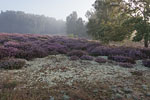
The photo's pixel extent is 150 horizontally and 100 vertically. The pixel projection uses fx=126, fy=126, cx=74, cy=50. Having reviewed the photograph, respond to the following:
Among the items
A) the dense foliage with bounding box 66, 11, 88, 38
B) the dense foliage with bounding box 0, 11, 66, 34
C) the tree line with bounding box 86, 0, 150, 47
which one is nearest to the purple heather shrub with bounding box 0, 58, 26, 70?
the tree line with bounding box 86, 0, 150, 47

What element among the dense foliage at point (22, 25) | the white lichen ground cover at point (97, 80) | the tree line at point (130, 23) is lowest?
the white lichen ground cover at point (97, 80)

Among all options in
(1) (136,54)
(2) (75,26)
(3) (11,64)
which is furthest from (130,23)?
(2) (75,26)

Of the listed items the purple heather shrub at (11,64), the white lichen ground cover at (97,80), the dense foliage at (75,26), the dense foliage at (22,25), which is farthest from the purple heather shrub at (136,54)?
the dense foliage at (22,25)

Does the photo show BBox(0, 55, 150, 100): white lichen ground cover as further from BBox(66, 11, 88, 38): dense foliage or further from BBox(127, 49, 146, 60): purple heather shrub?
BBox(66, 11, 88, 38): dense foliage

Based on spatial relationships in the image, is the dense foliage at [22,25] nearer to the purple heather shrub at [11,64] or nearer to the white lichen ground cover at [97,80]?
the purple heather shrub at [11,64]

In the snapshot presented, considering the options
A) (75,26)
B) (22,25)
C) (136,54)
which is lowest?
(136,54)

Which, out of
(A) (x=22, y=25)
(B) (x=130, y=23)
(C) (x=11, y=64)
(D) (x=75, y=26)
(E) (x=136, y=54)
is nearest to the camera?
(C) (x=11, y=64)

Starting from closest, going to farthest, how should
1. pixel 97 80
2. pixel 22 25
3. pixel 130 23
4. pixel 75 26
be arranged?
pixel 97 80
pixel 130 23
pixel 75 26
pixel 22 25

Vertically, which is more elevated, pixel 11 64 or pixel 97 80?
pixel 11 64

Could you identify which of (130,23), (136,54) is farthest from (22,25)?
(136,54)

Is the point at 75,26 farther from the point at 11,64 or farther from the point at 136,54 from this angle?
the point at 11,64

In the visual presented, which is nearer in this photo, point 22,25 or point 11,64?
point 11,64

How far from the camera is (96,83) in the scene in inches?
177

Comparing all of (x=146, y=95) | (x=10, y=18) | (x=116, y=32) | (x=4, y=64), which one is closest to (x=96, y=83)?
(x=146, y=95)
